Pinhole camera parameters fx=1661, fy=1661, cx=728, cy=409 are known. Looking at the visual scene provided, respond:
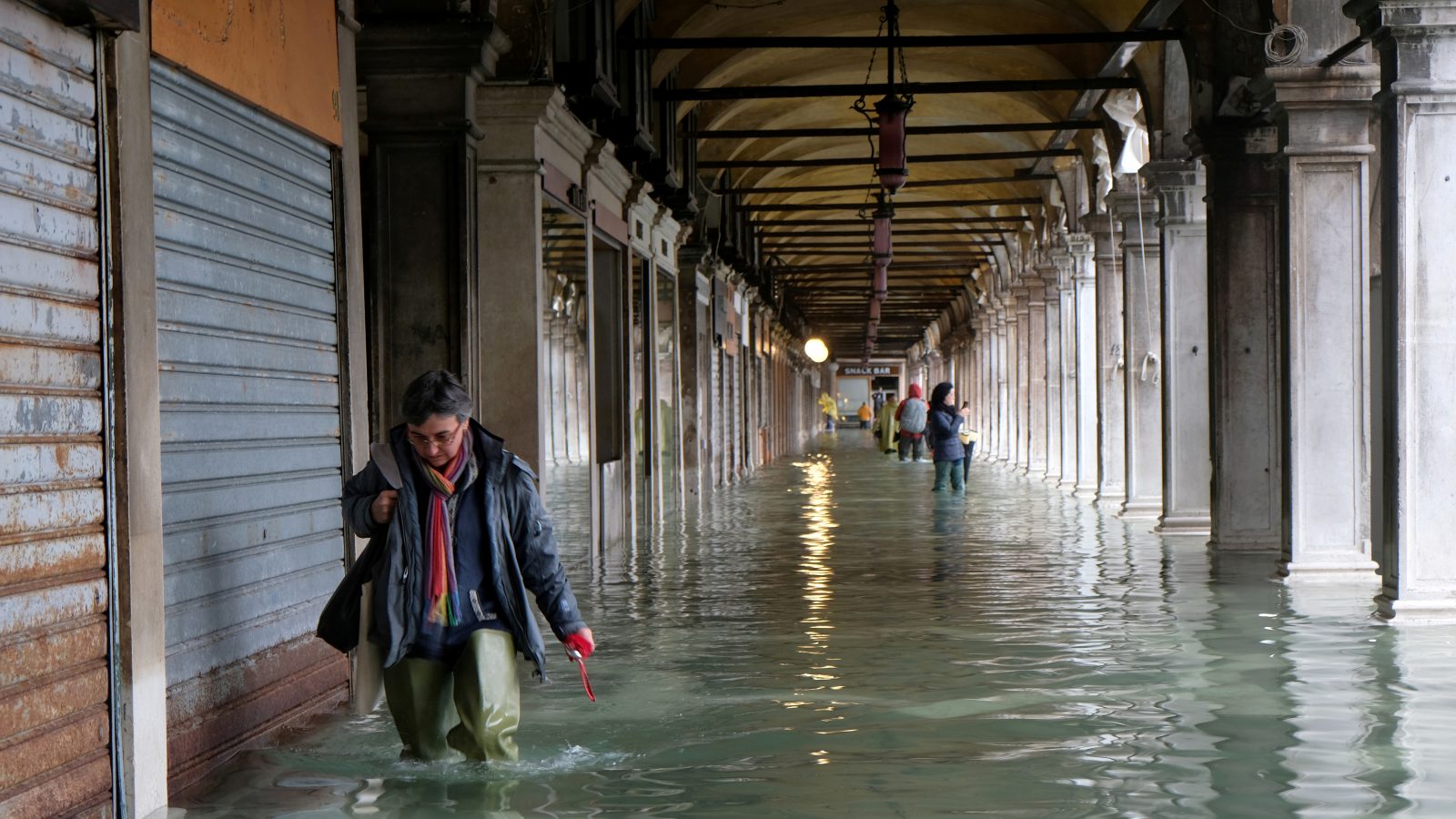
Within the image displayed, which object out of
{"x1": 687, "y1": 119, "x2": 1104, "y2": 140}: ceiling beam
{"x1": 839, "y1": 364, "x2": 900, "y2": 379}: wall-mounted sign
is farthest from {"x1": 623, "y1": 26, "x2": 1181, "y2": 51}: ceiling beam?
{"x1": 839, "y1": 364, "x2": 900, "y2": 379}: wall-mounted sign

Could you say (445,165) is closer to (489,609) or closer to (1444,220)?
(489,609)

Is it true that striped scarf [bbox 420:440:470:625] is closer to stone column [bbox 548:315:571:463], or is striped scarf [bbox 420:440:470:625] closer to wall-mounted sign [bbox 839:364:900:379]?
stone column [bbox 548:315:571:463]

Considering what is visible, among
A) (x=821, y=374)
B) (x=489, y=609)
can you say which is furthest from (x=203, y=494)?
(x=821, y=374)

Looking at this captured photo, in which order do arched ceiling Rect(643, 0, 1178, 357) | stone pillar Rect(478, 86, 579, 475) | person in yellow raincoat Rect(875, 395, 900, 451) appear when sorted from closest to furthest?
stone pillar Rect(478, 86, 579, 475) < arched ceiling Rect(643, 0, 1178, 357) < person in yellow raincoat Rect(875, 395, 900, 451)

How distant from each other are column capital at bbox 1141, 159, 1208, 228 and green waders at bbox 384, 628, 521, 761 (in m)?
10.8

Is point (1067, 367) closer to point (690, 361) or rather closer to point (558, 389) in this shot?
point (690, 361)

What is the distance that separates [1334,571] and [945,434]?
11.7 m

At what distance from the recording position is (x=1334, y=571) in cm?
1058

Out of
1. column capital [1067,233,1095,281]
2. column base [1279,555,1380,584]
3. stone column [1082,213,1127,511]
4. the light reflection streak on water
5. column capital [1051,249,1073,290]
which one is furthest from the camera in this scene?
column capital [1051,249,1073,290]

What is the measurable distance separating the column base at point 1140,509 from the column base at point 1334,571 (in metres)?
6.13

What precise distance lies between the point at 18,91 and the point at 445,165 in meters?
4.43

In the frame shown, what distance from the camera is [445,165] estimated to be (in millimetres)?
8539

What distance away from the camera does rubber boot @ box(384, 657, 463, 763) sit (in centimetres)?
529

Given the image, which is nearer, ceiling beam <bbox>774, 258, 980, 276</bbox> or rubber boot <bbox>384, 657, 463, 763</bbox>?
rubber boot <bbox>384, 657, 463, 763</bbox>
